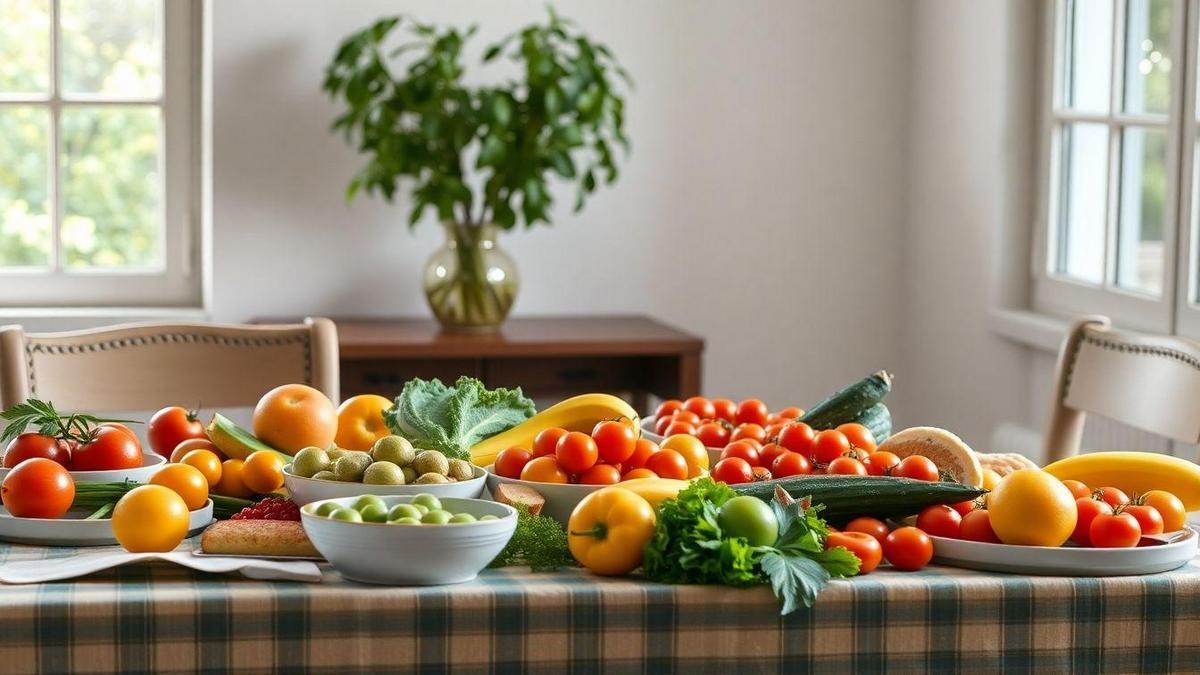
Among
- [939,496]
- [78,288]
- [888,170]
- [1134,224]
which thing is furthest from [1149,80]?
[78,288]

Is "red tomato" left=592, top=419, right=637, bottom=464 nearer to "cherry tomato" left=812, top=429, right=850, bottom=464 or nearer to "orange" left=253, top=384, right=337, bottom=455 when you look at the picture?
"cherry tomato" left=812, top=429, right=850, bottom=464

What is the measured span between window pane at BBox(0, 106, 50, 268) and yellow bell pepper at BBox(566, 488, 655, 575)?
8.83ft

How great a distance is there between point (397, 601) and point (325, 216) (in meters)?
2.49

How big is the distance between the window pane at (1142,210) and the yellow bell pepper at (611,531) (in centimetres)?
190

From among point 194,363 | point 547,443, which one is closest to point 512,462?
point 547,443

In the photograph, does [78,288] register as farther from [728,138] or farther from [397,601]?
[397,601]

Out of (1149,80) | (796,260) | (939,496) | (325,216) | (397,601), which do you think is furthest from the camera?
(796,260)

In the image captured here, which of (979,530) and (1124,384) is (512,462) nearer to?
(979,530)

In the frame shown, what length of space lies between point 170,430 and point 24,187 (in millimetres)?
2119

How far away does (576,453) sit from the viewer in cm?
139

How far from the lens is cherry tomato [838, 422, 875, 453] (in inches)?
61.1

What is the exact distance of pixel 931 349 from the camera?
12.2ft

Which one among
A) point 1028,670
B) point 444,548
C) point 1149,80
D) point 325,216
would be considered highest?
point 1149,80

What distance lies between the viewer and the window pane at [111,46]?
3.50m
